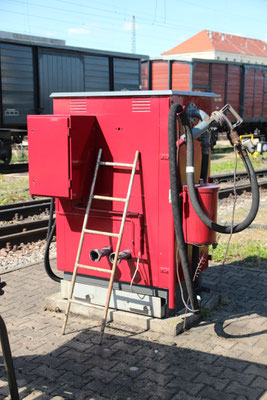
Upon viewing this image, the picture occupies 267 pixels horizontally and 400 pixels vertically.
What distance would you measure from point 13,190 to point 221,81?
1726cm

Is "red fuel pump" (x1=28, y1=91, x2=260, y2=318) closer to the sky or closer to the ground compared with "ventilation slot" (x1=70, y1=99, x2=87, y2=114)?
closer to the ground

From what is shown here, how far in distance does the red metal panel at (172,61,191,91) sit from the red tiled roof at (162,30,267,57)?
7512 centimetres

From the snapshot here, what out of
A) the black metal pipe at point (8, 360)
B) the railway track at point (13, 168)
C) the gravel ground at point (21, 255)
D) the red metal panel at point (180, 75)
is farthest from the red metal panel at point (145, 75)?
the black metal pipe at point (8, 360)

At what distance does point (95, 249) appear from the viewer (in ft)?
16.1

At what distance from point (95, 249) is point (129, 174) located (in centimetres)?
90

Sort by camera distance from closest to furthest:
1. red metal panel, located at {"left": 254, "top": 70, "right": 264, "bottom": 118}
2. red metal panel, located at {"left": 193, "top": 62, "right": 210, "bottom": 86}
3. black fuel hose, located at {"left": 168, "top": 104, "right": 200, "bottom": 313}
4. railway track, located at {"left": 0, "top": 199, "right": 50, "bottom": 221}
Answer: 1. black fuel hose, located at {"left": 168, "top": 104, "right": 200, "bottom": 313}
2. railway track, located at {"left": 0, "top": 199, "right": 50, "bottom": 221}
3. red metal panel, located at {"left": 193, "top": 62, "right": 210, "bottom": 86}
4. red metal panel, located at {"left": 254, "top": 70, "right": 264, "bottom": 118}

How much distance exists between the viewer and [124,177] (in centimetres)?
482

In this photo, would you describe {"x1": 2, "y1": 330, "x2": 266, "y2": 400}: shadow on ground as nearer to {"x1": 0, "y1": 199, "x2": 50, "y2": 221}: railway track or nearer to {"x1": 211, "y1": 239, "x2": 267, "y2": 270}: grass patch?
{"x1": 211, "y1": 239, "x2": 267, "y2": 270}: grass patch

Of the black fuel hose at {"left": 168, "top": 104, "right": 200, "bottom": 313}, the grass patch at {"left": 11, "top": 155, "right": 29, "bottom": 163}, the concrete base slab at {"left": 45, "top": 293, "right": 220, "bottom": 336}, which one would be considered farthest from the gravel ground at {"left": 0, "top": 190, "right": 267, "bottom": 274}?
the grass patch at {"left": 11, "top": 155, "right": 29, "bottom": 163}

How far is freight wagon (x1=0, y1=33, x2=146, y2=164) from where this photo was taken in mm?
17625

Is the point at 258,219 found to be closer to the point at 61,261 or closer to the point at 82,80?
the point at 61,261

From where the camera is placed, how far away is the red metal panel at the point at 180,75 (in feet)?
82.7

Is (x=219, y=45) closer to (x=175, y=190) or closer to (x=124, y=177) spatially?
(x=124, y=177)

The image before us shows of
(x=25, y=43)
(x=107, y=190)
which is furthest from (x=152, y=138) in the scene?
(x=25, y=43)
